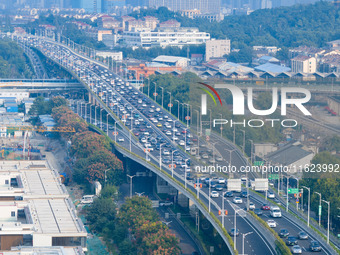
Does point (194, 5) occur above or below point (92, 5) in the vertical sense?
above

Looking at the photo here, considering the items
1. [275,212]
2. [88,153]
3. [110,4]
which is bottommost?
[110,4]

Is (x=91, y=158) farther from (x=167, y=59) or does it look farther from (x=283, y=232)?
(x=167, y=59)

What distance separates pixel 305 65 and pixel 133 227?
42768 millimetres

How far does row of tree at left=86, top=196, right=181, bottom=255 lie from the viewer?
87.5 feet

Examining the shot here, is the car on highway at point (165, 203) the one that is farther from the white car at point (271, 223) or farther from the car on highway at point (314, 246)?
the car on highway at point (314, 246)

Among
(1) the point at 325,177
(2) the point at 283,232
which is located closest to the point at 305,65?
Result: (1) the point at 325,177

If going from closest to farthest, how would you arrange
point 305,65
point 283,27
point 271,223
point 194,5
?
1. point 271,223
2. point 305,65
3. point 283,27
4. point 194,5

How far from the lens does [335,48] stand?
259 feet

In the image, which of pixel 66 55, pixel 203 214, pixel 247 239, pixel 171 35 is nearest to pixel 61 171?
pixel 203 214

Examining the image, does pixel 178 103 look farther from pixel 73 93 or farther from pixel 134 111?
pixel 73 93

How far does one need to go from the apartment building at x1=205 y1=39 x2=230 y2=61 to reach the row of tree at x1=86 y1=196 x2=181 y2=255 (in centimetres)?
5272

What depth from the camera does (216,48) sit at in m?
86.9

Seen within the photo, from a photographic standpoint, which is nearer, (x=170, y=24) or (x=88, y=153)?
(x=88, y=153)

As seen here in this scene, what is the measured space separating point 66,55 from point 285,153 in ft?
163
